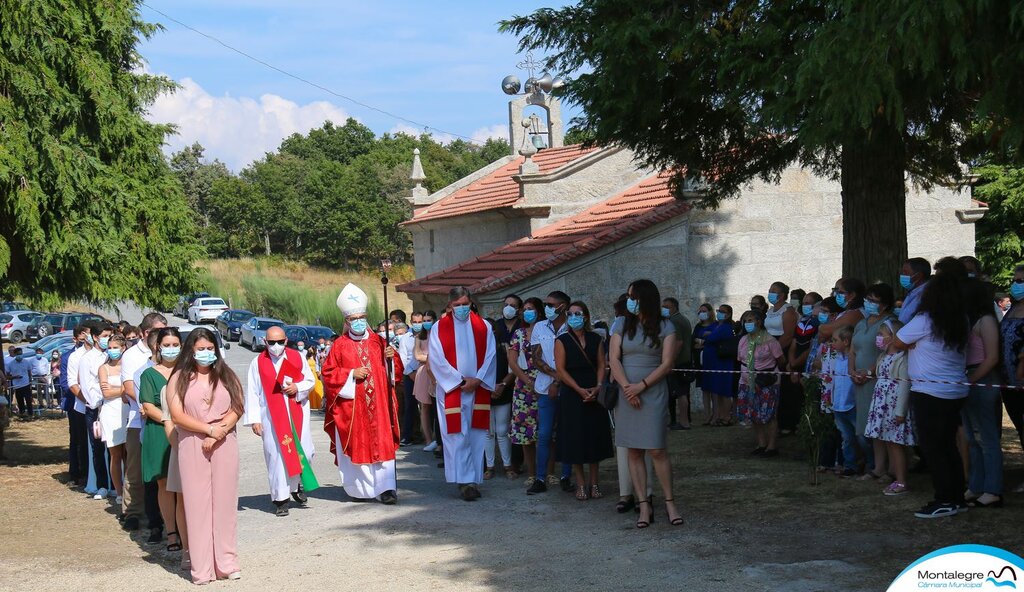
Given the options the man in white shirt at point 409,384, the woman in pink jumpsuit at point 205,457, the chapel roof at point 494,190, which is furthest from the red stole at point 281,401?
the chapel roof at point 494,190

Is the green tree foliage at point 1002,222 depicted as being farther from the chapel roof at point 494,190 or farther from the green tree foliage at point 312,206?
the green tree foliage at point 312,206

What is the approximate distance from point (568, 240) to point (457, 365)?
11.7m

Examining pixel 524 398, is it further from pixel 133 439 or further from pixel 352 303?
pixel 133 439

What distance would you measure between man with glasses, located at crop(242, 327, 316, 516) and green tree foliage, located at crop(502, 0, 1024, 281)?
4.23 meters

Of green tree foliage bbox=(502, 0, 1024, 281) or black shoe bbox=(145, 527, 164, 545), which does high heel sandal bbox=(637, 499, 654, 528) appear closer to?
green tree foliage bbox=(502, 0, 1024, 281)

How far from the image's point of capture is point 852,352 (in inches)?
396

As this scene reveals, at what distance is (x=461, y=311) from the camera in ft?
37.0

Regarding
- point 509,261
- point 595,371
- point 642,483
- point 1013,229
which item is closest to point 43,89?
point 595,371

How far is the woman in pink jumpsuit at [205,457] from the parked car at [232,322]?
1707 inches

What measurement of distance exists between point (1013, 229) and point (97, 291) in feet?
87.3

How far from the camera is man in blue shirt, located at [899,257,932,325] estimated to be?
866cm

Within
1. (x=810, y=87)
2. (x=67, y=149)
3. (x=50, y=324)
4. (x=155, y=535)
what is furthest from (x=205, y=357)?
(x=50, y=324)

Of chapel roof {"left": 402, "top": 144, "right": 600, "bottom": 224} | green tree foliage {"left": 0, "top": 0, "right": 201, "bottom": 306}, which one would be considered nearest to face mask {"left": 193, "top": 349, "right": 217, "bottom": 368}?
green tree foliage {"left": 0, "top": 0, "right": 201, "bottom": 306}

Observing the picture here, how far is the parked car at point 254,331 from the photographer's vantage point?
4582 centimetres
